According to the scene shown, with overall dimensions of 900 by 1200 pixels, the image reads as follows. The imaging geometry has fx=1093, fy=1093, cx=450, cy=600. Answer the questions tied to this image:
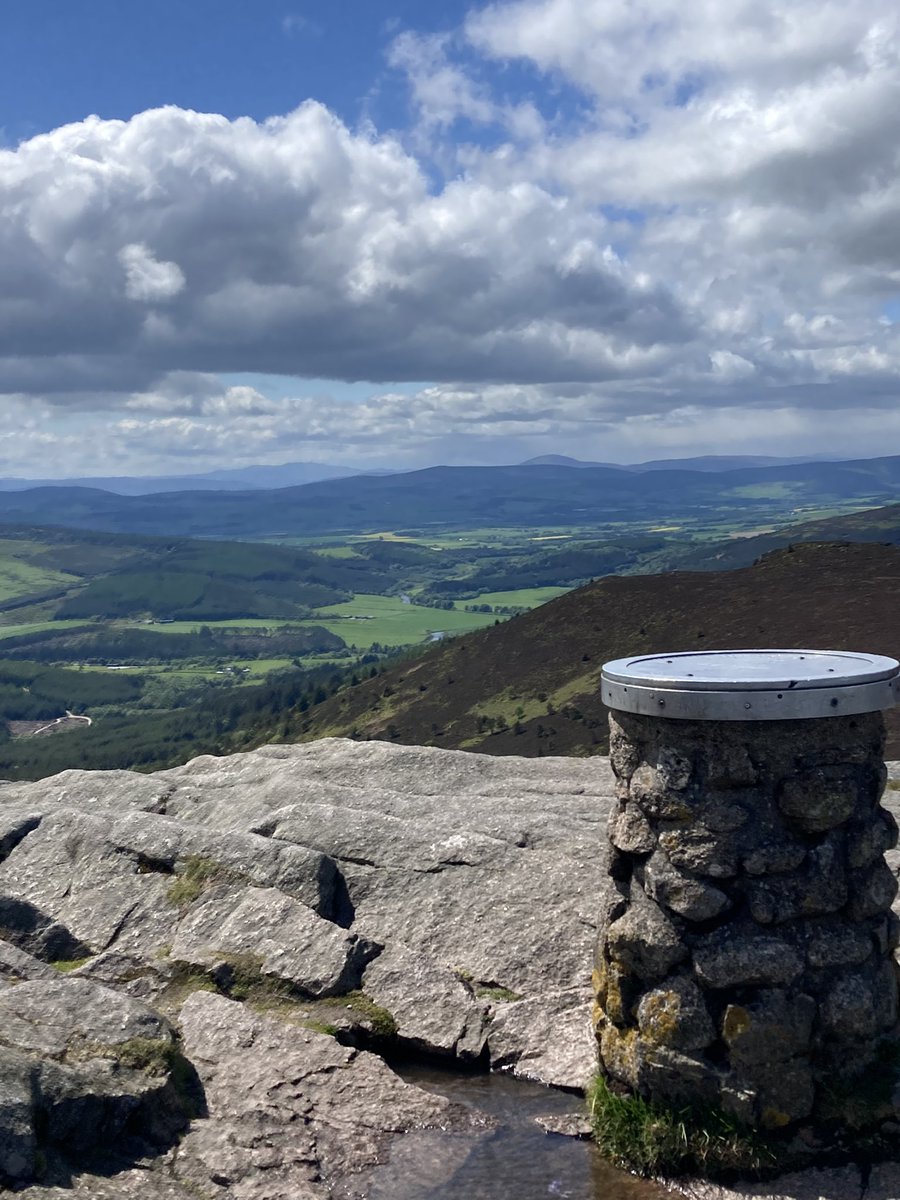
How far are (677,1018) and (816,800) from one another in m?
3.64

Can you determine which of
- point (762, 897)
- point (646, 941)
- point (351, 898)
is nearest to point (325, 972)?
point (351, 898)

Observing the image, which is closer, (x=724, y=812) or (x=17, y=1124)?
(x=17, y=1124)

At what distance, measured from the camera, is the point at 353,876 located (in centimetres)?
2331

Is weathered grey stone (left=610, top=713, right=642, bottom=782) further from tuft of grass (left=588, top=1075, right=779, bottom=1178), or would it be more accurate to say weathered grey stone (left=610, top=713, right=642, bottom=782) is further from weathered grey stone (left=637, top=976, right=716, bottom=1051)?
tuft of grass (left=588, top=1075, right=779, bottom=1178)

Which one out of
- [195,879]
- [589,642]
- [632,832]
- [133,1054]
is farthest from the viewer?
[589,642]

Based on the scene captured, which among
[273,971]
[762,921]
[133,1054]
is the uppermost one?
[762,921]

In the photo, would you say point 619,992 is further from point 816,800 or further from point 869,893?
point 816,800

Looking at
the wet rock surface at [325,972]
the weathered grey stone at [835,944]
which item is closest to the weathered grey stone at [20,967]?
the wet rock surface at [325,972]

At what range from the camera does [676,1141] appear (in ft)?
49.6

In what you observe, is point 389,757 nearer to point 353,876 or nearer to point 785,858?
point 353,876

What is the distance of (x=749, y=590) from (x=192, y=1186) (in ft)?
360

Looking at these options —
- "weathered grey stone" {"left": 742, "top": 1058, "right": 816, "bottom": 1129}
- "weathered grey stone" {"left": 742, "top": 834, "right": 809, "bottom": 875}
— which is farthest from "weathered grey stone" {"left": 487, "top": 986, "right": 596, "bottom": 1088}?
"weathered grey stone" {"left": 742, "top": 834, "right": 809, "bottom": 875}

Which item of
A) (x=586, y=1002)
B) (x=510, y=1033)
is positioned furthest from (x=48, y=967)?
(x=586, y=1002)

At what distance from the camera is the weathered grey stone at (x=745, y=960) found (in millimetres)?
15086
